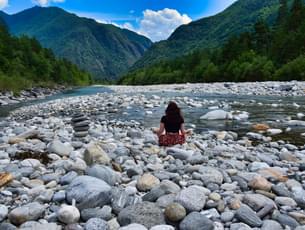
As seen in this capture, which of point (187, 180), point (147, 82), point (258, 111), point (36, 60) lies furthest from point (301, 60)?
point (147, 82)

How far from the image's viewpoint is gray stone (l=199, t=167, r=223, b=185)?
5.95 metres

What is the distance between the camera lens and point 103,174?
5867mm

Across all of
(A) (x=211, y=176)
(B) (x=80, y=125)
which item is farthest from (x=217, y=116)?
(A) (x=211, y=176)

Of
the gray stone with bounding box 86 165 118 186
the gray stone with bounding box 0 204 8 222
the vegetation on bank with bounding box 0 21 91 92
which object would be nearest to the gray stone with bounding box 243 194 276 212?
the gray stone with bounding box 86 165 118 186

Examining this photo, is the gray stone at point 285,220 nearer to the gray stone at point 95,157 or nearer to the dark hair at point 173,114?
the gray stone at point 95,157

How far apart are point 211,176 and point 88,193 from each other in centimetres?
216

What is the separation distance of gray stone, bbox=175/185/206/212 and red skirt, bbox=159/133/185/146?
13.6 feet

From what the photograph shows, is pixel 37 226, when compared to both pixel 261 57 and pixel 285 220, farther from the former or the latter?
pixel 261 57

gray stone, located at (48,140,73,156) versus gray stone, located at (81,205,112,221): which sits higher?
gray stone, located at (48,140,73,156)

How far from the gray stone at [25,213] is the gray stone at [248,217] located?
262cm

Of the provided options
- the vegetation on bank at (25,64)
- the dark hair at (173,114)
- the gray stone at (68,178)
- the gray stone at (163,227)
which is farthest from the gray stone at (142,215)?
the vegetation on bank at (25,64)

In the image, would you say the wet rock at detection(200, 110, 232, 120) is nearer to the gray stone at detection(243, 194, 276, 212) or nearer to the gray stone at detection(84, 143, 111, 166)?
the gray stone at detection(84, 143, 111, 166)

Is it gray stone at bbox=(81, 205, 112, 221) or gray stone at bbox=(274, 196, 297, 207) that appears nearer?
gray stone at bbox=(81, 205, 112, 221)

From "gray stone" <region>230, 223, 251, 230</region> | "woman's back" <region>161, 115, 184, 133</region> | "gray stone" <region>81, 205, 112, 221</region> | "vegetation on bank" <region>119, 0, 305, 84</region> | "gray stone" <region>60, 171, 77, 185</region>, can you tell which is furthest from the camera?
"vegetation on bank" <region>119, 0, 305, 84</region>
